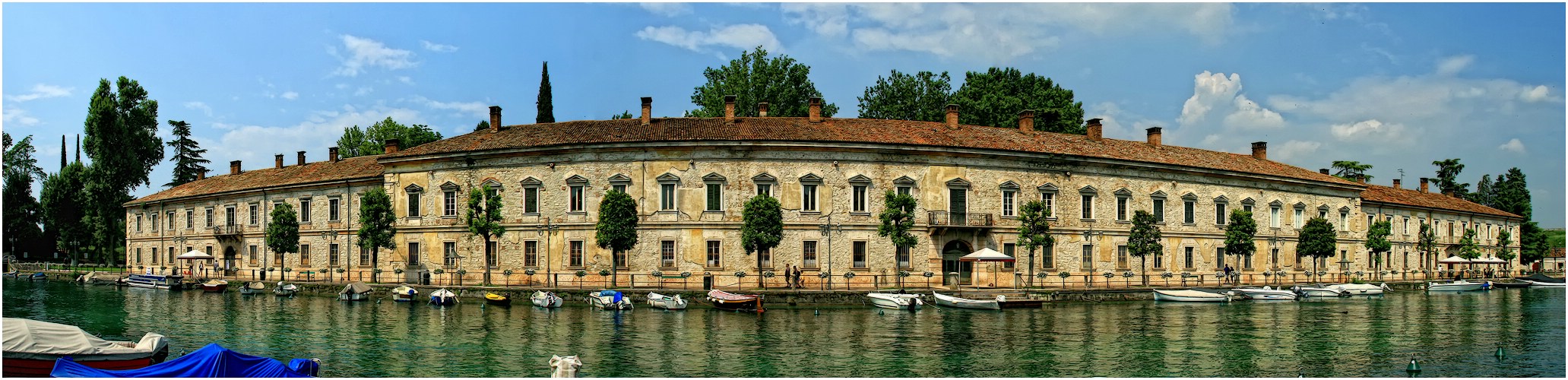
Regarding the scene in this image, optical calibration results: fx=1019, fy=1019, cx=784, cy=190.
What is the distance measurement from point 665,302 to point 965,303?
11.0 metres

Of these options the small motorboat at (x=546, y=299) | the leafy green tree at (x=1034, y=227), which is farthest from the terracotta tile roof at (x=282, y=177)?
the leafy green tree at (x=1034, y=227)

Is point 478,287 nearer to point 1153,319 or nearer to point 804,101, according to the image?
point 1153,319

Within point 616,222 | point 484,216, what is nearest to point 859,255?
point 616,222

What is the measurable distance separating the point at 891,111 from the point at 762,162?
3375 centimetres

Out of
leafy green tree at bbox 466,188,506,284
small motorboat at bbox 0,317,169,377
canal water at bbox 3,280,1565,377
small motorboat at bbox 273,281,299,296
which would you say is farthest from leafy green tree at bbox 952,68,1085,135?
small motorboat at bbox 0,317,169,377

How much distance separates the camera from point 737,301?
35562 millimetres

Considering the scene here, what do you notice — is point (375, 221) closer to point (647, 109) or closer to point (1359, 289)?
point (647, 109)

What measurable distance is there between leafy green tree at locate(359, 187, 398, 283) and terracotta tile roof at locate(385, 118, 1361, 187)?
7.99ft

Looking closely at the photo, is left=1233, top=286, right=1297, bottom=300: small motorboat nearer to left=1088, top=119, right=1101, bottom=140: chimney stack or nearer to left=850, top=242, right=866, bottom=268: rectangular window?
left=1088, top=119, right=1101, bottom=140: chimney stack

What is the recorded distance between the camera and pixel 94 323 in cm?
3234

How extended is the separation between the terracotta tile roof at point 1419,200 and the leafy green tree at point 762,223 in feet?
141

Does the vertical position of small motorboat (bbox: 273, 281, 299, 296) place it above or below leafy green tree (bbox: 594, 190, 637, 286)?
below

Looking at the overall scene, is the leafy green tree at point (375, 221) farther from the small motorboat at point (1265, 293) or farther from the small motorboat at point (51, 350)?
the small motorboat at point (1265, 293)

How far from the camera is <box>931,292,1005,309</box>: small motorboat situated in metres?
37.2
